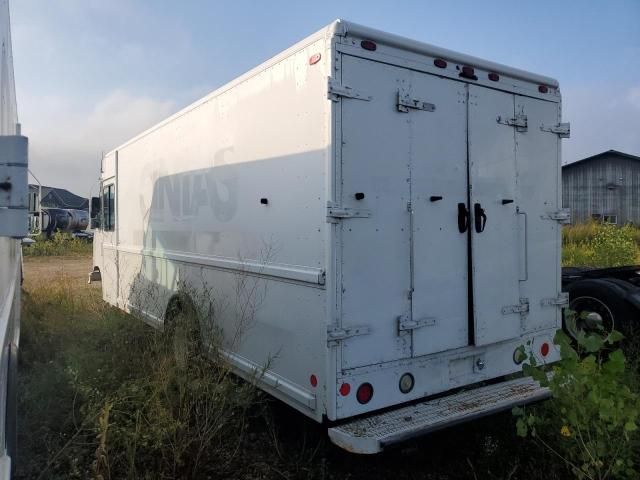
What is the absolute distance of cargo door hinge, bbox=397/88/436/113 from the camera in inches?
147

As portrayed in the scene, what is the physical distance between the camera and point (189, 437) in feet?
11.7

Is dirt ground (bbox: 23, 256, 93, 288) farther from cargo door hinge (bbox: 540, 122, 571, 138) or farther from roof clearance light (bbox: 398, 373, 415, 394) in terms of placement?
cargo door hinge (bbox: 540, 122, 571, 138)

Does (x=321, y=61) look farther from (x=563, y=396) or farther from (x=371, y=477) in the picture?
(x=371, y=477)

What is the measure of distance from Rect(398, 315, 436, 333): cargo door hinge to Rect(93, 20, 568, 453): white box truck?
0.01 metres

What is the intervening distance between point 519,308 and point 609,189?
3412 cm

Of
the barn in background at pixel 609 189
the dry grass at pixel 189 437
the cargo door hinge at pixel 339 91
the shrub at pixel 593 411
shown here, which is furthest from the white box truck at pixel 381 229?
the barn in background at pixel 609 189

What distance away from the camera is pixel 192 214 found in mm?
5473

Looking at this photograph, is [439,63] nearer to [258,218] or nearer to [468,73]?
[468,73]

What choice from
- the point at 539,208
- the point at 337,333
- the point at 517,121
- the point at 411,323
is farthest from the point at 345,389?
the point at 517,121

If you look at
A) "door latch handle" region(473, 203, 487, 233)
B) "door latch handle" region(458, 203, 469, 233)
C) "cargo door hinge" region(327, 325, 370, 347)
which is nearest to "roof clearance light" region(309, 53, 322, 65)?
"door latch handle" region(458, 203, 469, 233)

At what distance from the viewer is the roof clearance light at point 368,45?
3.56 m

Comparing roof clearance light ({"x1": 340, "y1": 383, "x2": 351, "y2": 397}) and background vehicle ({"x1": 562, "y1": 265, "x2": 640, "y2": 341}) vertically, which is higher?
background vehicle ({"x1": 562, "y1": 265, "x2": 640, "y2": 341})

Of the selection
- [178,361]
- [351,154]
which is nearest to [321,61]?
[351,154]

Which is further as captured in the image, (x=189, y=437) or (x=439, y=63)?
(x=439, y=63)
